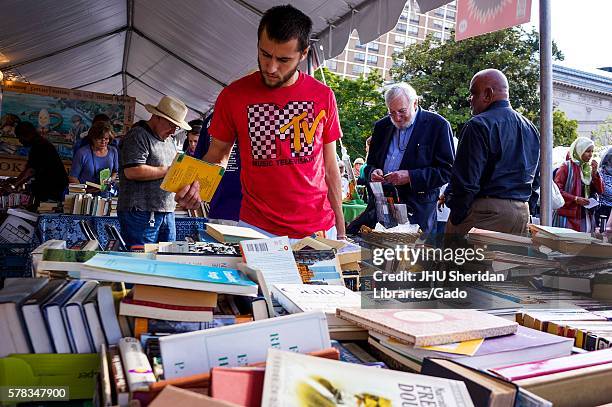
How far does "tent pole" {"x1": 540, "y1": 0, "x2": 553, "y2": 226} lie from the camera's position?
289 cm

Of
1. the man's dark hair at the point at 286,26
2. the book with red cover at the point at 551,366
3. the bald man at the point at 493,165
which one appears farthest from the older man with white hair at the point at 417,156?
the book with red cover at the point at 551,366

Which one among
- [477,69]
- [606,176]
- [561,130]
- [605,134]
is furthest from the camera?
[605,134]

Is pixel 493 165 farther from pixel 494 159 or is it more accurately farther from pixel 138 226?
pixel 138 226

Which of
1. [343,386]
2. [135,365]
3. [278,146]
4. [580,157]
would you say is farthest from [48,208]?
[580,157]

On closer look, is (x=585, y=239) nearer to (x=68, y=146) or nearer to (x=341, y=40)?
(x=341, y=40)

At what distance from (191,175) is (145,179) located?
1706 millimetres

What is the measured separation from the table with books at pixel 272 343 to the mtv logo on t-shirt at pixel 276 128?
877 millimetres

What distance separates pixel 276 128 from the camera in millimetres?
2189

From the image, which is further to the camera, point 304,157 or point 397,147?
point 397,147

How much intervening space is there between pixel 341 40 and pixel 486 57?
859 inches

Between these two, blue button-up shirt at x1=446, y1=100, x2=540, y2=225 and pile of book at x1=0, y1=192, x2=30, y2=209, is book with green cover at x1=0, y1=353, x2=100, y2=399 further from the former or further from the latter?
pile of book at x1=0, y1=192, x2=30, y2=209

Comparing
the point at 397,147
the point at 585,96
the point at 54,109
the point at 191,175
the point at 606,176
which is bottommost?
the point at 191,175

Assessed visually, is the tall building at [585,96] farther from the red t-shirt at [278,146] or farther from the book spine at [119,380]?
the book spine at [119,380]

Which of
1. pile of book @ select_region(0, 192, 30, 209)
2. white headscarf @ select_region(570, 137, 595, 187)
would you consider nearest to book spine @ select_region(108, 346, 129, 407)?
pile of book @ select_region(0, 192, 30, 209)
